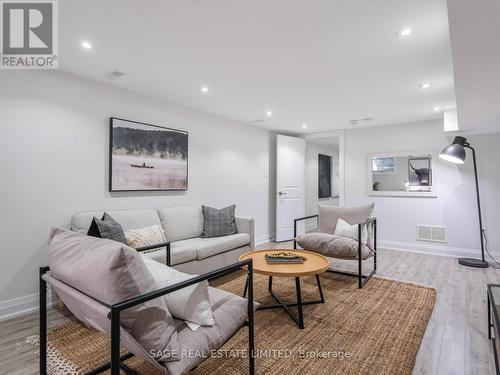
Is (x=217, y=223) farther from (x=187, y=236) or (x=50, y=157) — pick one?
(x=50, y=157)

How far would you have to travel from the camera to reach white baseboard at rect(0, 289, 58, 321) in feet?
8.02

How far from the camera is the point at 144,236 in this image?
9.48 feet

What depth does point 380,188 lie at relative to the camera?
5.25m

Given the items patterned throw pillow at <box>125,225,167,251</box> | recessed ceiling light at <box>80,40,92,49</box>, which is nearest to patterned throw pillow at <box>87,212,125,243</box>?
patterned throw pillow at <box>125,225,167,251</box>

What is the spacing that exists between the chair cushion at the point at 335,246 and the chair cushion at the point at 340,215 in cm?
47

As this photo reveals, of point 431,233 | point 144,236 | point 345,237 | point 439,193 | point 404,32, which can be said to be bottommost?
point 431,233

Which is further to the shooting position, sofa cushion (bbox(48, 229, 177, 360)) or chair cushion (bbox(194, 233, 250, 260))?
chair cushion (bbox(194, 233, 250, 260))

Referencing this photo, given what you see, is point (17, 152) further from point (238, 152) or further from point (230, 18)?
point (238, 152)

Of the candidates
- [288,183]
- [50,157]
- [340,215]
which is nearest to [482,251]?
[340,215]

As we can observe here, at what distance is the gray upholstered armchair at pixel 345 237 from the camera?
3.13m

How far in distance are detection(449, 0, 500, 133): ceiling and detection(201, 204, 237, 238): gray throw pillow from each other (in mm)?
2850

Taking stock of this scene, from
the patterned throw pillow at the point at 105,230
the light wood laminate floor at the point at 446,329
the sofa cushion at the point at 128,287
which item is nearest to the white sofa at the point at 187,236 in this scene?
the patterned throw pillow at the point at 105,230

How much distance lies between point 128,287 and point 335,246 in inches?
101

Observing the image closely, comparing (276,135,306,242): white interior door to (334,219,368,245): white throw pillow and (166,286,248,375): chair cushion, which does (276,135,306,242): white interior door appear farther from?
(166,286,248,375): chair cushion
